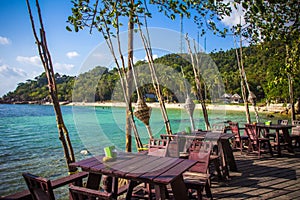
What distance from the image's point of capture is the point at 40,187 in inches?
83.2

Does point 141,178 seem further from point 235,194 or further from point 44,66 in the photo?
point 44,66

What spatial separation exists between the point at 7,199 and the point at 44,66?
190 cm

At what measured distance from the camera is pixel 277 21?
10.1 ft

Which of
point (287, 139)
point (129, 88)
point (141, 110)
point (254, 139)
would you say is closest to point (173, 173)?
point (141, 110)

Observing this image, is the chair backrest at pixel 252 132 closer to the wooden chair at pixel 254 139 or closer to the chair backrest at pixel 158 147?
the wooden chair at pixel 254 139

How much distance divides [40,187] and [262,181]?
332cm

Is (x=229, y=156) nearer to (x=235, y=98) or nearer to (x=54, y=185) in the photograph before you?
(x=54, y=185)

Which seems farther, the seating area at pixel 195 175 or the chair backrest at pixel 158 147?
the chair backrest at pixel 158 147

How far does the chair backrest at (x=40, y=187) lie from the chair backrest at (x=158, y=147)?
177 cm

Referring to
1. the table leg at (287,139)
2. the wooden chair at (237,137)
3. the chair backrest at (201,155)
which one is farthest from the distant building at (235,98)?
the chair backrest at (201,155)

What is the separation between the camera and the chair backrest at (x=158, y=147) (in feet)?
11.5

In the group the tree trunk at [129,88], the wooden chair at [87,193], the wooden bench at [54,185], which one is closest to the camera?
the wooden chair at [87,193]

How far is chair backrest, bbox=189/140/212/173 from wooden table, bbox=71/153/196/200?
578mm

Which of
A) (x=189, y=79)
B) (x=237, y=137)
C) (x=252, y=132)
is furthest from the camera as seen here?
(x=189, y=79)
